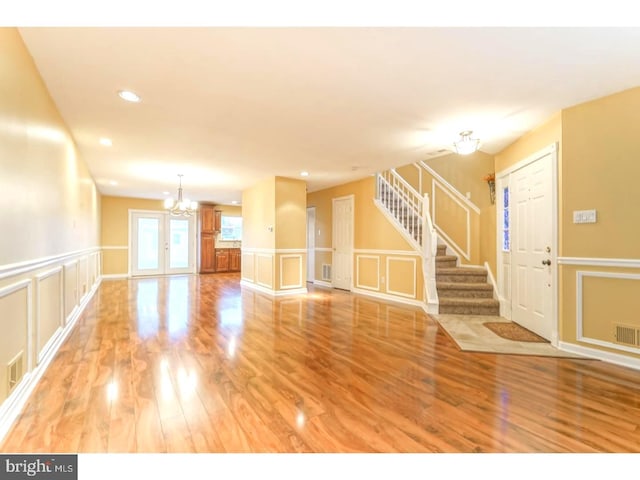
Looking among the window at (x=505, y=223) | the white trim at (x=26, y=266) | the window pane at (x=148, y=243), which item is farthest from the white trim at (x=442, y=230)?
the window pane at (x=148, y=243)

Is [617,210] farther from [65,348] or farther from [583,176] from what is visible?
[65,348]

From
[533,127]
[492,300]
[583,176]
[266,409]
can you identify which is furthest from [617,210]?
[266,409]

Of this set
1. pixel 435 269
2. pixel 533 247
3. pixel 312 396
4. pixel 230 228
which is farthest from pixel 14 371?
pixel 230 228

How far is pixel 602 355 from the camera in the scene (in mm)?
2873

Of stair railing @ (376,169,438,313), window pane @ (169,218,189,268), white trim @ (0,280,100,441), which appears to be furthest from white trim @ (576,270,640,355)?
window pane @ (169,218,189,268)

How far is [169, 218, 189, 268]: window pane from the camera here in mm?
10070

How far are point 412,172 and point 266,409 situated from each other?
6251mm

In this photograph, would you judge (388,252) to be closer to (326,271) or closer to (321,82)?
(326,271)

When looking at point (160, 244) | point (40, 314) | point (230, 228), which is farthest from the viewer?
point (230, 228)

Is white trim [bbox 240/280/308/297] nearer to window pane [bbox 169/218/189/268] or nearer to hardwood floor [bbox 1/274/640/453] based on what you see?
hardwood floor [bbox 1/274/640/453]

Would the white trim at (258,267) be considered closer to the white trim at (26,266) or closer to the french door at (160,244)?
the white trim at (26,266)

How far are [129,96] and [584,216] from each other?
14.8 ft

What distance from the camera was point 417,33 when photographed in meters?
1.95

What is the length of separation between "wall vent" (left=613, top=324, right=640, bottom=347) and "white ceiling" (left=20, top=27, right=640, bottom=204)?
2.15m
